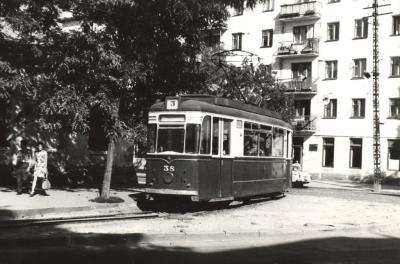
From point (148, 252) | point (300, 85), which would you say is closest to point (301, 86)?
point (300, 85)

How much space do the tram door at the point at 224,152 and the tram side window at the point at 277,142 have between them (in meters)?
3.94

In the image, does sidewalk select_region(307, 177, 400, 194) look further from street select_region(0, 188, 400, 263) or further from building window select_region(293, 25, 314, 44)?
street select_region(0, 188, 400, 263)

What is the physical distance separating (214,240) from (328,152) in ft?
116

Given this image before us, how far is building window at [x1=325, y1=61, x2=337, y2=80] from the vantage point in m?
45.5

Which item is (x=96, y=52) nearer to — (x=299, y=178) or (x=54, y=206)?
(x=54, y=206)

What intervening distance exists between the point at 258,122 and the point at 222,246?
8.42 m

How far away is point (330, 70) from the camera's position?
4575 cm

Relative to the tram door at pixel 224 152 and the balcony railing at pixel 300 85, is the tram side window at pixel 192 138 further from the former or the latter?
the balcony railing at pixel 300 85

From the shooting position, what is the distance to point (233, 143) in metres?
16.8

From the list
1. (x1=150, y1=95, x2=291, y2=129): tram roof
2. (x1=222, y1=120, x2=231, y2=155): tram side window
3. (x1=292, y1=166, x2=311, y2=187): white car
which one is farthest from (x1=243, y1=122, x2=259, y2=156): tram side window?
(x1=292, y1=166, x2=311, y2=187): white car

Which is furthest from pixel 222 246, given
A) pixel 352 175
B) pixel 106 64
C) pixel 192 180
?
pixel 352 175

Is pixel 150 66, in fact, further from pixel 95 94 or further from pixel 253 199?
pixel 253 199

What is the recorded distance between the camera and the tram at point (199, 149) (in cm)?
1533

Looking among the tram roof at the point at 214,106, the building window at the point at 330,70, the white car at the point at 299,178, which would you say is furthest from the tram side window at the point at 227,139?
the building window at the point at 330,70
